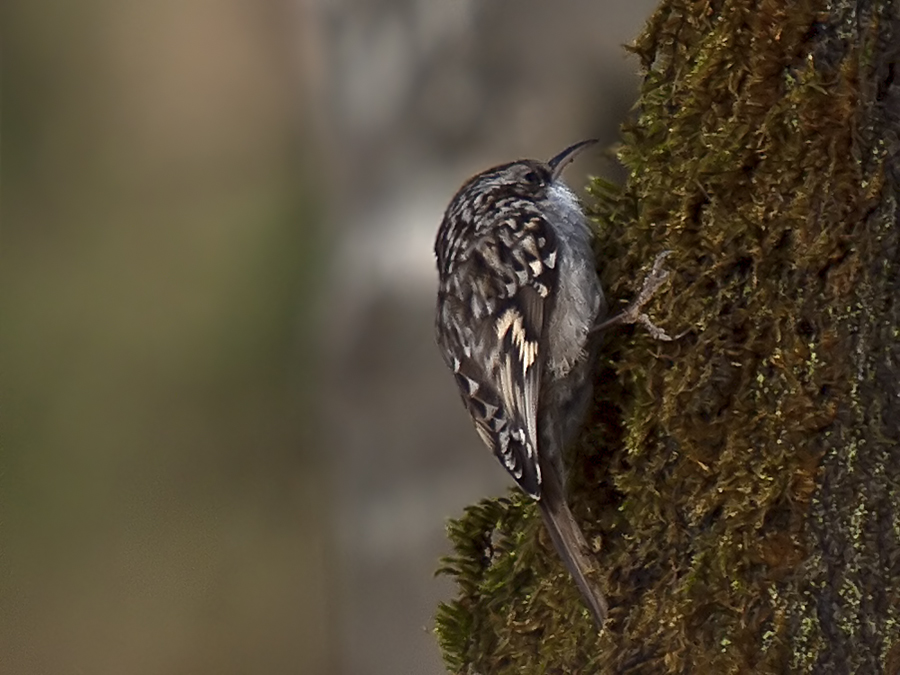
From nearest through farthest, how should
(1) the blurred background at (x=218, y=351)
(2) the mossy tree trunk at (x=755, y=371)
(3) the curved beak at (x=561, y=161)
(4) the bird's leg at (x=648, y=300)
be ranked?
1. (2) the mossy tree trunk at (x=755, y=371)
2. (4) the bird's leg at (x=648, y=300)
3. (3) the curved beak at (x=561, y=161)
4. (1) the blurred background at (x=218, y=351)

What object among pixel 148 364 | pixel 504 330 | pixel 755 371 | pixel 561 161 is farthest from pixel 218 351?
pixel 755 371

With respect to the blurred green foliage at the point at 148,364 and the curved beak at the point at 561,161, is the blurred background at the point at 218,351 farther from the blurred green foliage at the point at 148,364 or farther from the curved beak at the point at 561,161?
the curved beak at the point at 561,161

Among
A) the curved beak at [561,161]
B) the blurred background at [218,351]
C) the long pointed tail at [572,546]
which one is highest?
the blurred background at [218,351]

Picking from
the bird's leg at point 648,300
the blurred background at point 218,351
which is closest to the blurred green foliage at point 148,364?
the blurred background at point 218,351

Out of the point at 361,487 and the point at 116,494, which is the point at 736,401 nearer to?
the point at 361,487

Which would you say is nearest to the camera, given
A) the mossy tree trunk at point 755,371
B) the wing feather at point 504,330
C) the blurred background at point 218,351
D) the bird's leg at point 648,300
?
the mossy tree trunk at point 755,371

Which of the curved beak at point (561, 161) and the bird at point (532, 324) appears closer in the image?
the bird at point (532, 324)

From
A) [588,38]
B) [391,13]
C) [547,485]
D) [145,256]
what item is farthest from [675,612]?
[145,256]

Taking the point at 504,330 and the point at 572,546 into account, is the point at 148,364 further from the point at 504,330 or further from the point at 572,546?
the point at 572,546
